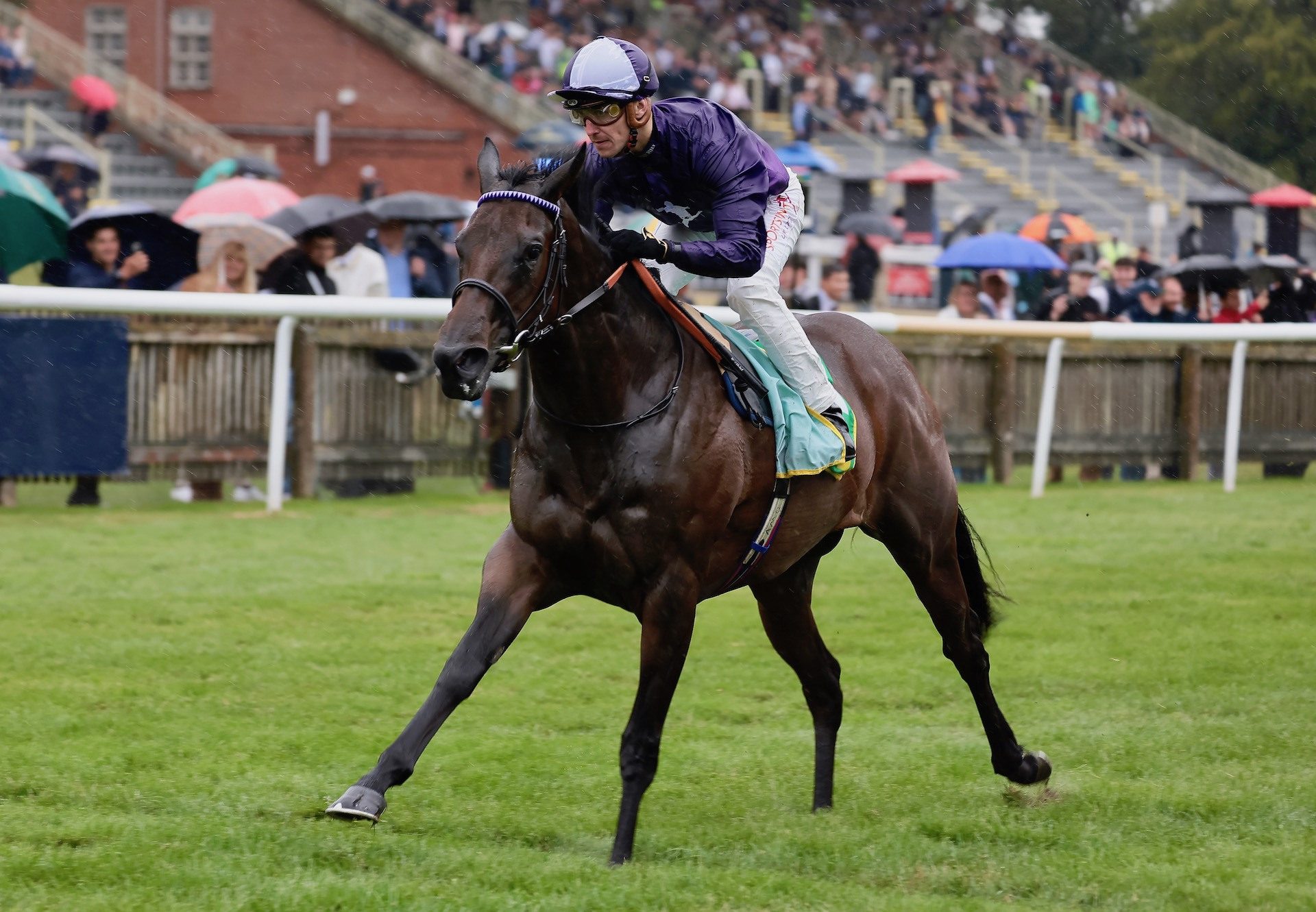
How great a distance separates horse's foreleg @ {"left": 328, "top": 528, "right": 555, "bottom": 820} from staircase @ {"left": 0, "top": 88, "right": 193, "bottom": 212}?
22.3 meters

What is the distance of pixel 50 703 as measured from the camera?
236 inches

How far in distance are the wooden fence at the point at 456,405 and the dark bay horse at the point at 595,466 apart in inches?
256

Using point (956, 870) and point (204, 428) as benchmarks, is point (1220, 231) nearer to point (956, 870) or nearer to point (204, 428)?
point (204, 428)

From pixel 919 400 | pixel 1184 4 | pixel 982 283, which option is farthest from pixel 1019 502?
pixel 1184 4

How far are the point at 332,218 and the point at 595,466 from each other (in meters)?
9.23

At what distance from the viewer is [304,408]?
36.2ft

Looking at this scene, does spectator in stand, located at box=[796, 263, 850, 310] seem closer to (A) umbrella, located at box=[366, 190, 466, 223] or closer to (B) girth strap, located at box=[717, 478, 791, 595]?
(A) umbrella, located at box=[366, 190, 466, 223]

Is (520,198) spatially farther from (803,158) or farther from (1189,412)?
(803,158)

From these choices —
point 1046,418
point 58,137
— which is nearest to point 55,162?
point 58,137

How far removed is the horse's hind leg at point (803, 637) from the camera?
17.6 feet

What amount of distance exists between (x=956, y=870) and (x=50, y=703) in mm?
3338

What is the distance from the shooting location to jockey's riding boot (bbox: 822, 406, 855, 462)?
5.16 metres

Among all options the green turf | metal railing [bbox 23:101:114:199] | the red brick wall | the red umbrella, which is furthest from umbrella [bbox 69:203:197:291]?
the red brick wall

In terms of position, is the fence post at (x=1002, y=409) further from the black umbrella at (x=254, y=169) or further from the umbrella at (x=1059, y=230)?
the black umbrella at (x=254, y=169)
